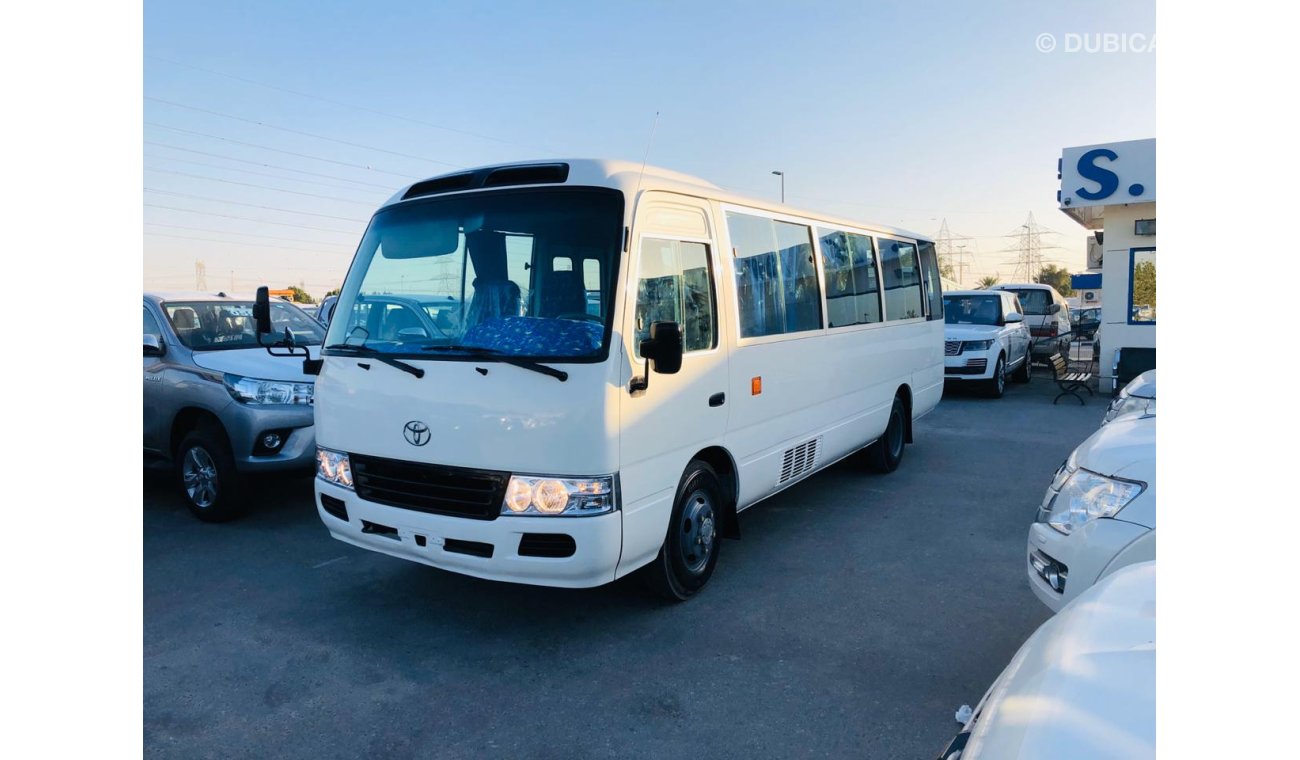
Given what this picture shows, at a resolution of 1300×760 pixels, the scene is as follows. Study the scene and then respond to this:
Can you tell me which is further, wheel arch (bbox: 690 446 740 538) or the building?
the building

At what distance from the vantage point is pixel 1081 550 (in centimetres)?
349

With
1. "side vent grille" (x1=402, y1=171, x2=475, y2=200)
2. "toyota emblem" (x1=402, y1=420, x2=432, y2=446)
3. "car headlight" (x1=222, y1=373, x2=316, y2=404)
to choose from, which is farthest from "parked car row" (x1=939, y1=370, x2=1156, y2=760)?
"car headlight" (x1=222, y1=373, x2=316, y2=404)

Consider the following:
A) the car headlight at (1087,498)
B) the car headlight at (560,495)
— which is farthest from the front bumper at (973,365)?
the car headlight at (560,495)

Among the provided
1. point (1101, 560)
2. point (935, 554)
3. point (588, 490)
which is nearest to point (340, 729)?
point (588, 490)

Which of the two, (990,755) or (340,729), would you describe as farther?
(340,729)

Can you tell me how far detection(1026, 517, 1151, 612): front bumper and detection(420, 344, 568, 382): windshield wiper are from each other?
2.38 meters

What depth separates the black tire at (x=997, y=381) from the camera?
44.2 feet

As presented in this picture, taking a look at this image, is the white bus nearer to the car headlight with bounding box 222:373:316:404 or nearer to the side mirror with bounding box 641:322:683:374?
the side mirror with bounding box 641:322:683:374

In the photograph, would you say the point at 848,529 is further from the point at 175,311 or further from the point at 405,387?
the point at 175,311

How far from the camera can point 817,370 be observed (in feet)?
20.2

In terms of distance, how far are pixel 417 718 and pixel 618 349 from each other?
1.90 metres

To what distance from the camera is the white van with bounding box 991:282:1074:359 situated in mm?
17688

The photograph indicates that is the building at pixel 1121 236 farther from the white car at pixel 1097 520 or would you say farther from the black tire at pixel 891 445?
the white car at pixel 1097 520

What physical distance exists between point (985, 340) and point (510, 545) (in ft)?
37.2
